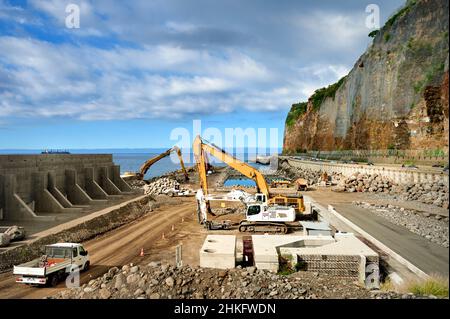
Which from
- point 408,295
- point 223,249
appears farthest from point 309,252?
point 408,295

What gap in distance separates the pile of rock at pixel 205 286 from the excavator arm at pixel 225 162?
1919cm

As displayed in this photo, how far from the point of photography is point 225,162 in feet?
96.7

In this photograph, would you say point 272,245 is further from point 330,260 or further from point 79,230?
point 79,230

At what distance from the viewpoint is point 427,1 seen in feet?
29.5

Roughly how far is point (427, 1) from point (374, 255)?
814 cm

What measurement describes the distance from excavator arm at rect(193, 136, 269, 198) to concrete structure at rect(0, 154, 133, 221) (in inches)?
438

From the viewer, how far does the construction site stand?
8.52 meters

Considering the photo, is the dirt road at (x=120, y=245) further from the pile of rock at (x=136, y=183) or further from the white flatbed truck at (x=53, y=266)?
the pile of rock at (x=136, y=183)

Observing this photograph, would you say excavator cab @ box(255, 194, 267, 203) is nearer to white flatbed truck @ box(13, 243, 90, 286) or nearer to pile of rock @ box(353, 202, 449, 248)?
white flatbed truck @ box(13, 243, 90, 286)

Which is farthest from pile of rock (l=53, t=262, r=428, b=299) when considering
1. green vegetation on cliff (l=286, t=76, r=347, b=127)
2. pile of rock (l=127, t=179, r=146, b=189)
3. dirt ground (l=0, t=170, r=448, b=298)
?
green vegetation on cliff (l=286, t=76, r=347, b=127)

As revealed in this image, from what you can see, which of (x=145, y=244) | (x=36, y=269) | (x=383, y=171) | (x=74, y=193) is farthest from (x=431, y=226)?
(x=74, y=193)

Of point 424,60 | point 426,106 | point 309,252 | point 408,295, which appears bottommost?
point 309,252

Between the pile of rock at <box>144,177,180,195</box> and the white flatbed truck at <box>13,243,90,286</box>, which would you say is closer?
the white flatbed truck at <box>13,243,90,286</box>
